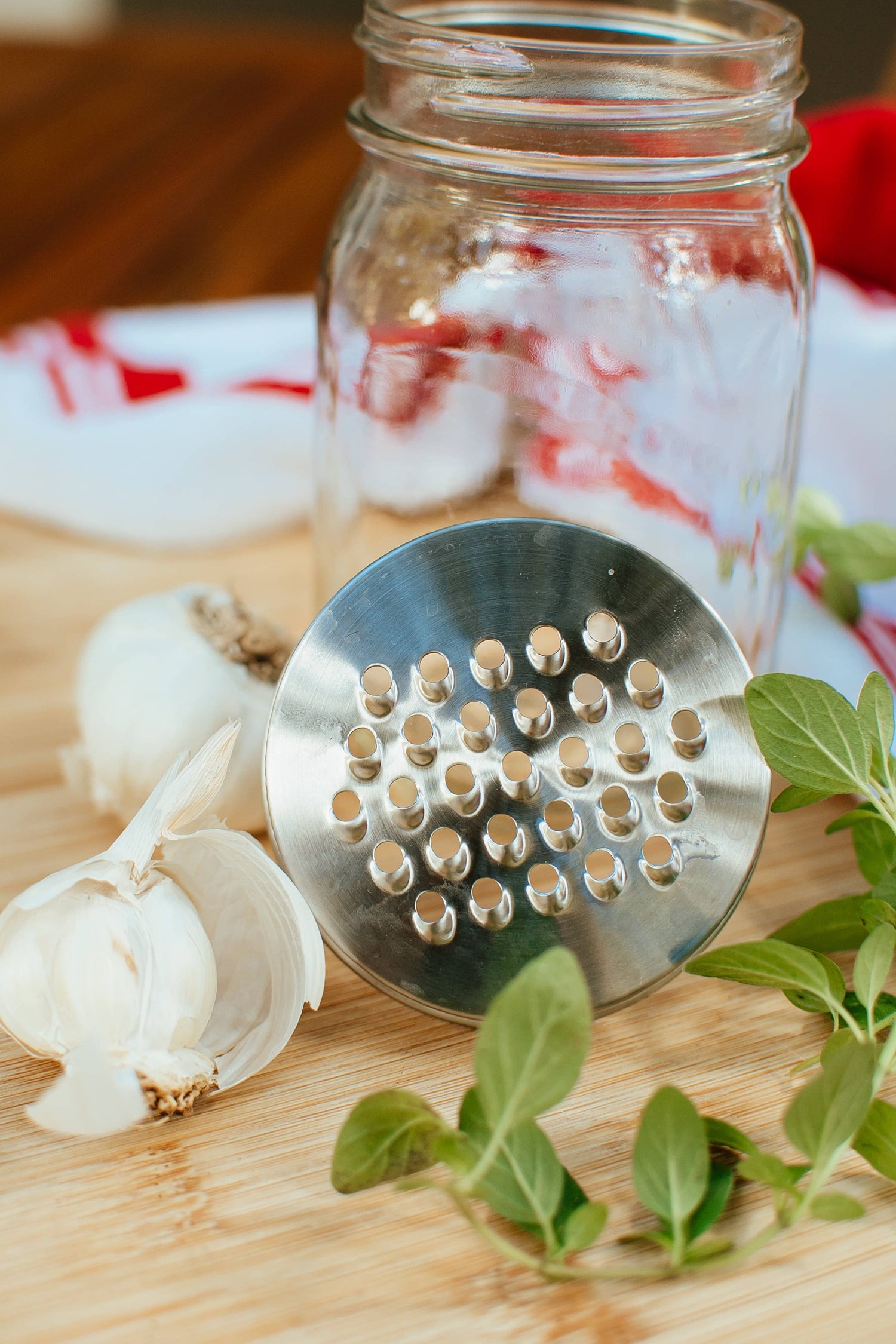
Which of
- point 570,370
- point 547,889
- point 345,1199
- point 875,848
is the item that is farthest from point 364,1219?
point 570,370

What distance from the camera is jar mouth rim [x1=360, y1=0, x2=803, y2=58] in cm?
51

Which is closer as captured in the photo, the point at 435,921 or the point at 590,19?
the point at 435,921

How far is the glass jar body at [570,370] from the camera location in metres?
0.50

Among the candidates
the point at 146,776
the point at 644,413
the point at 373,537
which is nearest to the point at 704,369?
the point at 644,413

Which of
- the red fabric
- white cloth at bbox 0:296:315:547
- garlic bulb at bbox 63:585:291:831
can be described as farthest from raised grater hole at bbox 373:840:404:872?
the red fabric

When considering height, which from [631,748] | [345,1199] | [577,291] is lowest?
[345,1199]

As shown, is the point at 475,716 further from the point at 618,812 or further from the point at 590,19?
the point at 590,19

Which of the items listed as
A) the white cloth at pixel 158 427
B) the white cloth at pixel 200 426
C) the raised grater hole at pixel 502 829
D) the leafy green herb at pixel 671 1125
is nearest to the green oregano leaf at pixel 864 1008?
the leafy green herb at pixel 671 1125

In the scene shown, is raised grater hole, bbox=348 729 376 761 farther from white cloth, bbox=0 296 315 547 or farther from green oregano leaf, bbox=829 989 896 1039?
white cloth, bbox=0 296 315 547

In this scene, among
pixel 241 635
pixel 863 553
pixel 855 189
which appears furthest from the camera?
pixel 855 189

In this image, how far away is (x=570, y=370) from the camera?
525 mm

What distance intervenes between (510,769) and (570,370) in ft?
0.62

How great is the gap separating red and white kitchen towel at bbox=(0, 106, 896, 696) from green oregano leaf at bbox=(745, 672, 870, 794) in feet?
1.29

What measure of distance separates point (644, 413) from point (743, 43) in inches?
5.7
